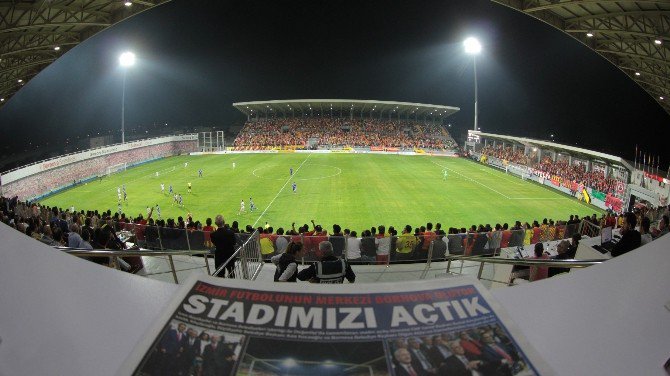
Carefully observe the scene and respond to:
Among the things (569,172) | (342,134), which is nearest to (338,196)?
(569,172)

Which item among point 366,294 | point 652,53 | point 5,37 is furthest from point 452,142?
point 366,294

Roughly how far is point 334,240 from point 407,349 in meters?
7.51

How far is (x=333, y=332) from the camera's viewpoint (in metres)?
1.84

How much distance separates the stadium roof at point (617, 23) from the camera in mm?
14547

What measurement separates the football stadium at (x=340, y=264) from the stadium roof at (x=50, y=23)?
148mm

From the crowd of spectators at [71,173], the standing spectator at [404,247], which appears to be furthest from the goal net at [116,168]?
the standing spectator at [404,247]

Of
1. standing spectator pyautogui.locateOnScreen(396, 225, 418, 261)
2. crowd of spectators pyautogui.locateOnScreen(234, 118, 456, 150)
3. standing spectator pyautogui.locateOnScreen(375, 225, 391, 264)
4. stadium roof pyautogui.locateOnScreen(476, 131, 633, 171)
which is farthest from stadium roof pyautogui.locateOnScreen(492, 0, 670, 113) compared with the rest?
crowd of spectators pyautogui.locateOnScreen(234, 118, 456, 150)

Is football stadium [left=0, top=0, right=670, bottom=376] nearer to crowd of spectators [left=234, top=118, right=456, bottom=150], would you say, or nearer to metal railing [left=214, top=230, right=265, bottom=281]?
metal railing [left=214, top=230, right=265, bottom=281]

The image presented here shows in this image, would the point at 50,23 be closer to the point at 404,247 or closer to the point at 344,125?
the point at 404,247

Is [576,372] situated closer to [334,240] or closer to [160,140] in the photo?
[334,240]

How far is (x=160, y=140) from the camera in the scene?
50188 millimetres

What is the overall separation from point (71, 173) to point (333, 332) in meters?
38.1

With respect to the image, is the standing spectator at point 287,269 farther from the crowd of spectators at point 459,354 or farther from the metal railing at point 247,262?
the crowd of spectators at point 459,354

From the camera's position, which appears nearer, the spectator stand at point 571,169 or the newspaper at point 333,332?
the newspaper at point 333,332
